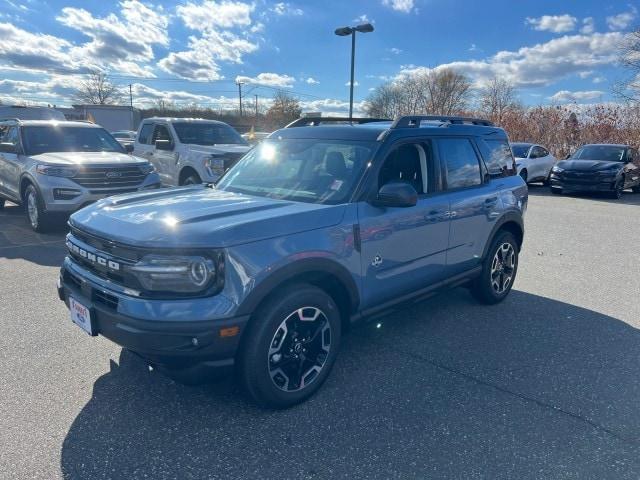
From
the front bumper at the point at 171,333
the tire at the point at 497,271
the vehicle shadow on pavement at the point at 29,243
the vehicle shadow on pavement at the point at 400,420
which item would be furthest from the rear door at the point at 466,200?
the vehicle shadow on pavement at the point at 29,243

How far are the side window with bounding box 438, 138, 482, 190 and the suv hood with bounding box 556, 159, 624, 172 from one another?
1250cm

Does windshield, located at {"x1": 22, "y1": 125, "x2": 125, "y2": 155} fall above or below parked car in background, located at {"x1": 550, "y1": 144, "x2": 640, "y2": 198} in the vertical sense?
above

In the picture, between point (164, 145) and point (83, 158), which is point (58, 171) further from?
point (164, 145)

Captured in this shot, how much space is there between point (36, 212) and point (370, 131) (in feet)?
21.3

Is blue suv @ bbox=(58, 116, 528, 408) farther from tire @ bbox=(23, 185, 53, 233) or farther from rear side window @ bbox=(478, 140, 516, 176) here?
tire @ bbox=(23, 185, 53, 233)

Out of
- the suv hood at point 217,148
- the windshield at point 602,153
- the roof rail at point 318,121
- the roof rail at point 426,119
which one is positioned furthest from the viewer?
the windshield at point 602,153

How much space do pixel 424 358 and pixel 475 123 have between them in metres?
2.61

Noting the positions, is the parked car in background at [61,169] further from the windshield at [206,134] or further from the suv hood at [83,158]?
the windshield at [206,134]

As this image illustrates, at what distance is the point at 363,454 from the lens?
2607mm

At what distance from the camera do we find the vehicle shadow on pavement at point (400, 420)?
251cm

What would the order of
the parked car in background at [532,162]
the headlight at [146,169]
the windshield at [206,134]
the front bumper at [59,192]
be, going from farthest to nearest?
the parked car in background at [532,162], the windshield at [206,134], the headlight at [146,169], the front bumper at [59,192]

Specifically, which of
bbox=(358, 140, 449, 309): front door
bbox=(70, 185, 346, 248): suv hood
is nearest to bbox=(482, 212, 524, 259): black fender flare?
bbox=(358, 140, 449, 309): front door

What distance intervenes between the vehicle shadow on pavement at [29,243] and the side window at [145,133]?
3165 millimetres

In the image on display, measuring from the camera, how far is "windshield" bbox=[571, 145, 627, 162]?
51.3 feet
